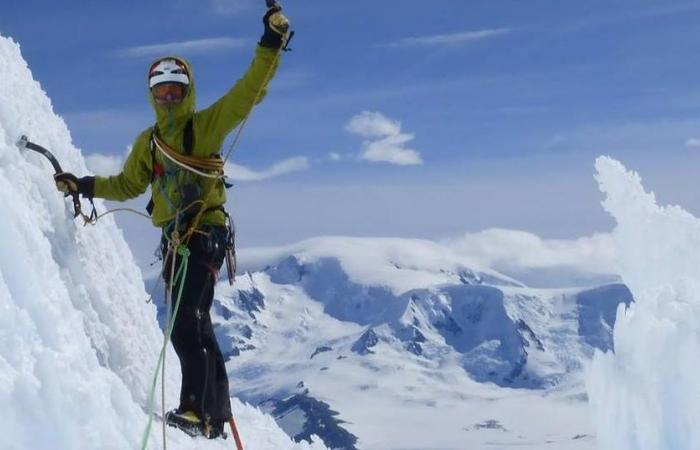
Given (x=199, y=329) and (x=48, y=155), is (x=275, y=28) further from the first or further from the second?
(x=199, y=329)

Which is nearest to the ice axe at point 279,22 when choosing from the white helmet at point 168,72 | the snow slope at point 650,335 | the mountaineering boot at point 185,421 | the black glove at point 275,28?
the black glove at point 275,28

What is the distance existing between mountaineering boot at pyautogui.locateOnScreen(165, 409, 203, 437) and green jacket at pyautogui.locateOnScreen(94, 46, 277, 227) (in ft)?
4.47

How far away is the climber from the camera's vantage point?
6.59 meters

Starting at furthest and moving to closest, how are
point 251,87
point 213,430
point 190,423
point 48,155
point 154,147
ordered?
point 213,430 → point 154,147 → point 190,423 → point 48,155 → point 251,87

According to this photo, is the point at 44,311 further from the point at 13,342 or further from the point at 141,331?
the point at 141,331

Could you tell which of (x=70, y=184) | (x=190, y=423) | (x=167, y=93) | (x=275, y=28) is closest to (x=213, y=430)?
(x=190, y=423)

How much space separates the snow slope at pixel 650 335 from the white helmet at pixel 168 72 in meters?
15.6

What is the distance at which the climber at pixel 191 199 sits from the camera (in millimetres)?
6586

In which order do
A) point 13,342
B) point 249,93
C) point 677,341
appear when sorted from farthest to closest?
point 677,341
point 249,93
point 13,342

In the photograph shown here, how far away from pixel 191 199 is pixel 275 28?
4.48ft

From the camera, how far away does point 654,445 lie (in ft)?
67.0

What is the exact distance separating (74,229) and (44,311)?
1.89 metres

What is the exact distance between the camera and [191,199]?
663 cm

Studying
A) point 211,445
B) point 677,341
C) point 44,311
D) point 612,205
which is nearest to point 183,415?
point 211,445
